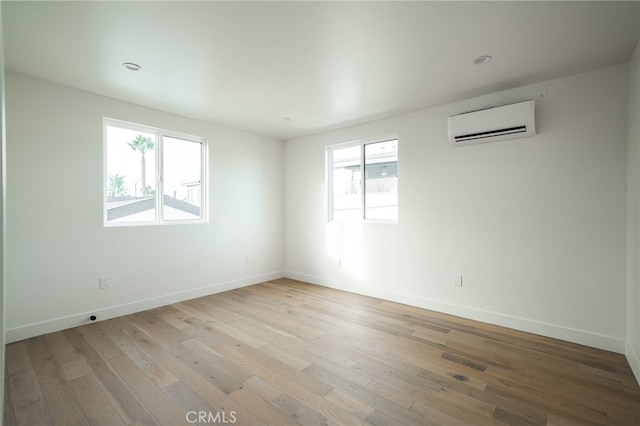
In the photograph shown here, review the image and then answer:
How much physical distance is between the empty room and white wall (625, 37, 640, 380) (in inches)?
1.5

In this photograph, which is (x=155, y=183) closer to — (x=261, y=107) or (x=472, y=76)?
(x=261, y=107)

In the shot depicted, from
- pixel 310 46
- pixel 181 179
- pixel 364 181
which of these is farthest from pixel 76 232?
pixel 364 181

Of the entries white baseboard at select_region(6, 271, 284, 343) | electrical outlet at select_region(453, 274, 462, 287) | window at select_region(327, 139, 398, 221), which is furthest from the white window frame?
white baseboard at select_region(6, 271, 284, 343)

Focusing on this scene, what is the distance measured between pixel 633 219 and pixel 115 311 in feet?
16.4

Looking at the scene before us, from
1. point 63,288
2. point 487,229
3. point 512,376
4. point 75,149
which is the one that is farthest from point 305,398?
point 75,149

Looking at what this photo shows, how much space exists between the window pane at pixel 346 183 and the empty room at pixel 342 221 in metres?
0.07

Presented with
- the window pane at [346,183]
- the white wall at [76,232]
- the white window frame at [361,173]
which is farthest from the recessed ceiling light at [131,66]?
the window pane at [346,183]

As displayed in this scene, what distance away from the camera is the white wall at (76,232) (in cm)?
272

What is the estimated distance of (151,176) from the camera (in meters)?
3.69

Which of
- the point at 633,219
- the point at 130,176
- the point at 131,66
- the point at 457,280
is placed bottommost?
the point at 457,280

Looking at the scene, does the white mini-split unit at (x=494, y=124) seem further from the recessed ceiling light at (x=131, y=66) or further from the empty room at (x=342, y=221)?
the recessed ceiling light at (x=131, y=66)

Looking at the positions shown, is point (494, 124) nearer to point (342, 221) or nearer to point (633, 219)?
point (633, 219)

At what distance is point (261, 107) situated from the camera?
3.55 meters

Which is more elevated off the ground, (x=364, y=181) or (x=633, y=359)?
(x=364, y=181)
